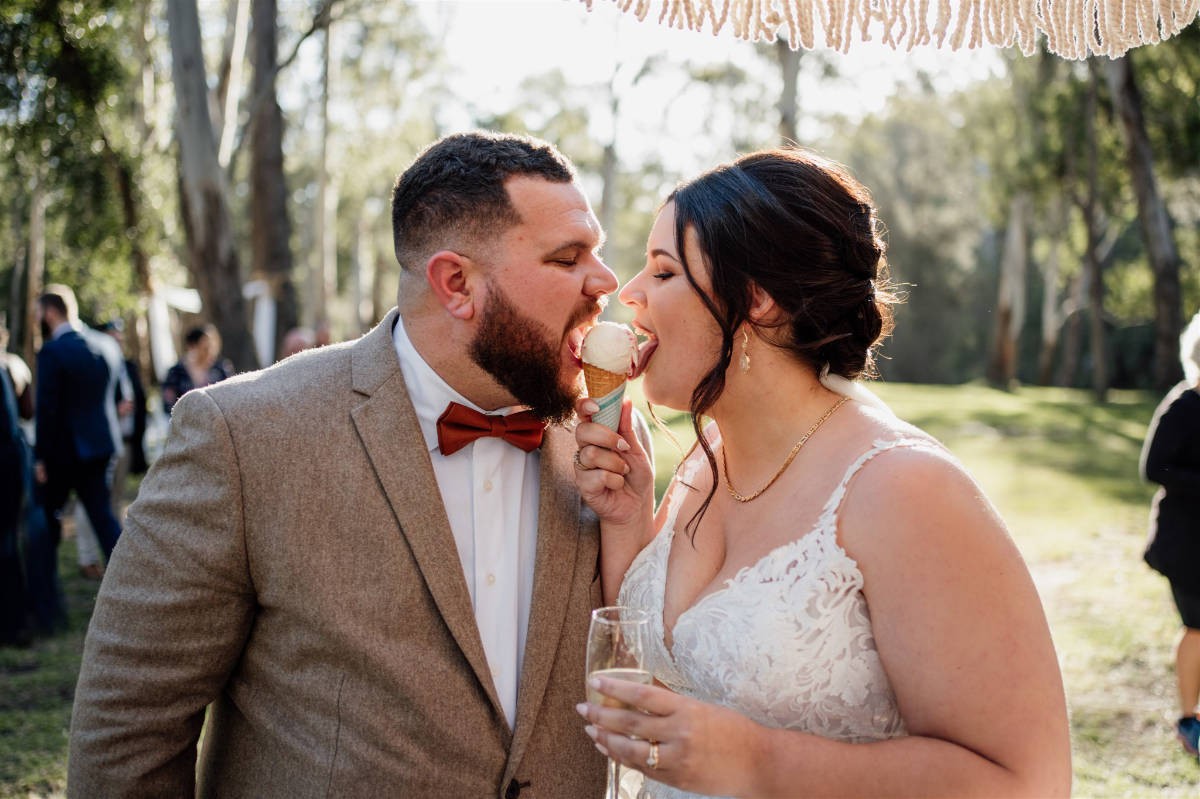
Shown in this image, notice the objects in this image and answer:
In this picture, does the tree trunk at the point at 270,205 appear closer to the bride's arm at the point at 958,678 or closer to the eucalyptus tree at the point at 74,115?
the eucalyptus tree at the point at 74,115

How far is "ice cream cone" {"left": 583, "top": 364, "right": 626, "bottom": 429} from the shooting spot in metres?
2.72

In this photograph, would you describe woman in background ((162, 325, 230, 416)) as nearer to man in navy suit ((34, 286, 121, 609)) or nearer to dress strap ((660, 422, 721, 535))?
man in navy suit ((34, 286, 121, 609))

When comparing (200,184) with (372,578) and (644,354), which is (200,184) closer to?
(644,354)

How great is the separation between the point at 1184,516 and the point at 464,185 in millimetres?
5139

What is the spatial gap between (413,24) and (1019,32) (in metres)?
33.6

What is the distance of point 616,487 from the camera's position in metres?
2.71

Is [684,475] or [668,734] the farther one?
[684,475]

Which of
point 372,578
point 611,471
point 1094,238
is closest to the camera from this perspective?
A: point 372,578

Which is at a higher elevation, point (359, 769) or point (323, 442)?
point (323, 442)

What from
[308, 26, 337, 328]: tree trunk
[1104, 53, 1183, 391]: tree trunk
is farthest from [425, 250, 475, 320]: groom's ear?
[308, 26, 337, 328]: tree trunk

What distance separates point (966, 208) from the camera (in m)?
44.7

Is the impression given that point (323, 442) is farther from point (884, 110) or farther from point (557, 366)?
point (884, 110)

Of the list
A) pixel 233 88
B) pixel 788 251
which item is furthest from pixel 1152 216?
pixel 788 251

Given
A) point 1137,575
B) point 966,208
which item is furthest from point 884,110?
point 1137,575
